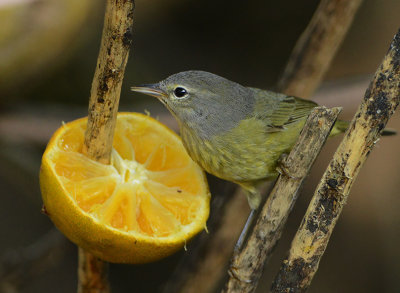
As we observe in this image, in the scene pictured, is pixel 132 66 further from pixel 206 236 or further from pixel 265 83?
pixel 206 236

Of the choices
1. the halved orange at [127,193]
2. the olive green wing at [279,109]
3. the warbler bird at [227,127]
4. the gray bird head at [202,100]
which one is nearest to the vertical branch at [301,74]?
the olive green wing at [279,109]

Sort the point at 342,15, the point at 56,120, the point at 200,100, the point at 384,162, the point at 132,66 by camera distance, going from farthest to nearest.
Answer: the point at 132,66 → the point at 384,162 → the point at 56,120 → the point at 342,15 → the point at 200,100

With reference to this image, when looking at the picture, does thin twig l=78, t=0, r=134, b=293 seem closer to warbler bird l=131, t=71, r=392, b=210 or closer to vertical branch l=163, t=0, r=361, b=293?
warbler bird l=131, t=71, r=392, b=210

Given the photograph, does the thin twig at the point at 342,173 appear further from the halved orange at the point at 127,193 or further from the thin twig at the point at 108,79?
the thin twig at the point at 108,79

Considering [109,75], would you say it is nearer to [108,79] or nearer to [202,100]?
[108,79]

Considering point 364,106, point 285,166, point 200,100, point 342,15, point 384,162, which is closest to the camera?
point 364,106

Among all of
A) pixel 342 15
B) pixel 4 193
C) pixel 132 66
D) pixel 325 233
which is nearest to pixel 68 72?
pixel 132 66

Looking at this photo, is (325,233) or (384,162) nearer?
(325,233)
